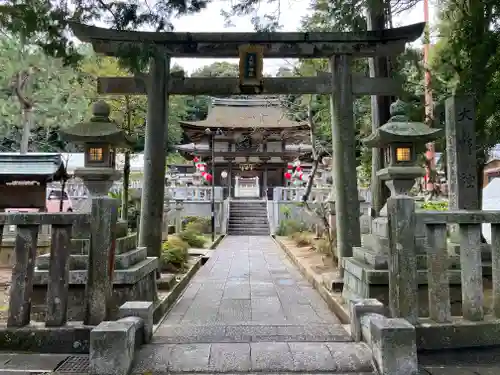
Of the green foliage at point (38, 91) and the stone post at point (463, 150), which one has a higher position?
the green foliage at point (38, 91)

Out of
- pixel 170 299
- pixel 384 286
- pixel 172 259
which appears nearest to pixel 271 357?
pixel 384 286

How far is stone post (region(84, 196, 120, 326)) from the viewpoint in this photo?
350 cm

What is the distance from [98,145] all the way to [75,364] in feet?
8.55

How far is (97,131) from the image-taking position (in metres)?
4.61

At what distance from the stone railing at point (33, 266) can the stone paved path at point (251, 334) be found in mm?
945

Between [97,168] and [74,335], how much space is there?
198 cm

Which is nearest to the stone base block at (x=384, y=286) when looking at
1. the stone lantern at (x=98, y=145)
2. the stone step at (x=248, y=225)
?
the stone lantern at (x=98, y=145)

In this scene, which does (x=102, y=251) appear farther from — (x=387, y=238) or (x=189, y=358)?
(x=387, y=238)

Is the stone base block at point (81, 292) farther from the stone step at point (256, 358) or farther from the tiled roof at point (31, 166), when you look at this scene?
the tiled roof at point (31, 166)

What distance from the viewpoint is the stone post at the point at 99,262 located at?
3500 millimetres

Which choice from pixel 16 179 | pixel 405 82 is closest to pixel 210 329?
pixel 405 82

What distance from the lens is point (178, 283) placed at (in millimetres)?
6512

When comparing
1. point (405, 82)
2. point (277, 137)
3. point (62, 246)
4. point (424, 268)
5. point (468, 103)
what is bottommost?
point (424, 268)

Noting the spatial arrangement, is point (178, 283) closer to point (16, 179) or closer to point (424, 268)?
point (424, 268)
